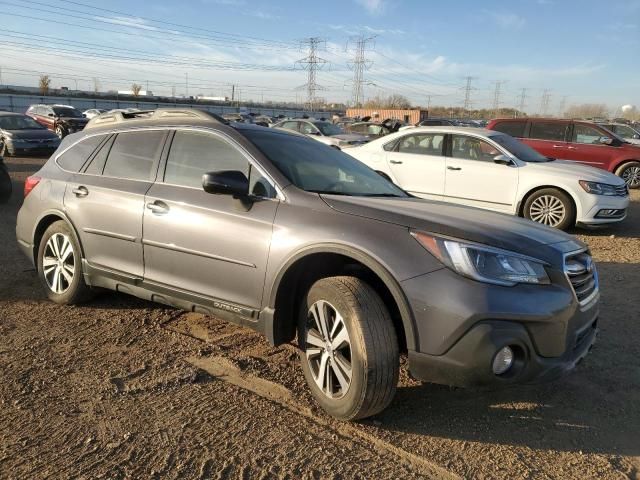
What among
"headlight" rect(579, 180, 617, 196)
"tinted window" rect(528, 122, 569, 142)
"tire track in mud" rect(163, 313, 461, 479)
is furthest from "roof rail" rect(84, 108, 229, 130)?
"tinted window" rect(528, 122, 569, 142)

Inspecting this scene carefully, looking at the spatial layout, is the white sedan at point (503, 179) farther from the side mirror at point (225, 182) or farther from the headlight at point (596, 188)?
the side mirror at point (225, 182)

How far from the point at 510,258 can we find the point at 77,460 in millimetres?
2393

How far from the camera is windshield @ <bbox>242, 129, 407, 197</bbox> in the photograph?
3593 mm

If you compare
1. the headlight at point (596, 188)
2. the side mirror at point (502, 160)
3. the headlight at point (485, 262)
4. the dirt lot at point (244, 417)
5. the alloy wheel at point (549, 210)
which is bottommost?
the dirt lot at point (244, 417)

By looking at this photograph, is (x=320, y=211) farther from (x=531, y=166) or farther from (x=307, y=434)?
(x=531, y=166)

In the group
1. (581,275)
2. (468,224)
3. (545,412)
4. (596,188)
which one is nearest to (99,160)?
(468,224)

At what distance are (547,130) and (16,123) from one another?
16.6m

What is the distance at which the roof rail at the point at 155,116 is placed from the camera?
4.03 metres

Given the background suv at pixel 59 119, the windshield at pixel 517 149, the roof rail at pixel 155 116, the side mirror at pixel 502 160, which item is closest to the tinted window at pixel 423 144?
the windshield at pixel 517 149

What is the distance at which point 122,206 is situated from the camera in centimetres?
405

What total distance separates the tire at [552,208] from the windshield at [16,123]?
53.5ft

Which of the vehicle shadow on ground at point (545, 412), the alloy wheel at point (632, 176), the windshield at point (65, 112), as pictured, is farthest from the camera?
the windshield at point (65, 112)

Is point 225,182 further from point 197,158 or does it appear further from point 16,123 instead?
point 16,123

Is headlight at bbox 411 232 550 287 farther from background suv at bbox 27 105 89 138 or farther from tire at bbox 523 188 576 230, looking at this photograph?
background suv at bbox 27 105 89 138
